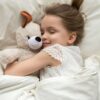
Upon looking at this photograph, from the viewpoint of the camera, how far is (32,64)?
4.25 feet

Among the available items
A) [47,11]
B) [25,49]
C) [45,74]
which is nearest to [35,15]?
[47,11]

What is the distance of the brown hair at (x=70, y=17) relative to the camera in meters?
1.44

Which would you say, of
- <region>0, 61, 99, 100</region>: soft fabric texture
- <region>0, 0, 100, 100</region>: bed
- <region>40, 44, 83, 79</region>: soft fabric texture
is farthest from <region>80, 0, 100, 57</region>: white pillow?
<region>0, 61, 99, 100</region>: soft fabric texture

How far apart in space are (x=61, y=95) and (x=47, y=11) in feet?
1.68

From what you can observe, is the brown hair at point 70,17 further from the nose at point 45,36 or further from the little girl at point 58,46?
the nose at point 45,36

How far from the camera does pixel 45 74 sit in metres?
1.32

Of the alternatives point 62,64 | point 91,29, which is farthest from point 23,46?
point 91,29

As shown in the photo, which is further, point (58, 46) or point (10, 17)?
point (10, 17)

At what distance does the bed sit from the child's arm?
0.14 feet

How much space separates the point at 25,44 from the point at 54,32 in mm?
156

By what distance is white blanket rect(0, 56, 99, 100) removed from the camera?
1179mm

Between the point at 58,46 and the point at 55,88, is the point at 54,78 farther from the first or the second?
the point at 58,46

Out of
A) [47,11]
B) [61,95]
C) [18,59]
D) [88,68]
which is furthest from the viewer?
[47,11]

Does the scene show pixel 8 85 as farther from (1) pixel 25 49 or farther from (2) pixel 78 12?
(2) pixel 78 12
